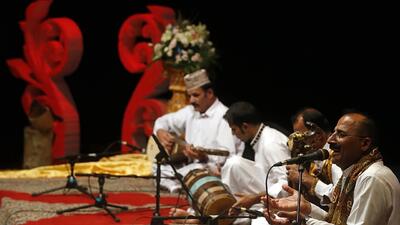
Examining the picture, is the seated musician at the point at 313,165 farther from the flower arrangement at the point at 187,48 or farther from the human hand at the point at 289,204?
the flower arrangement at the point at 187,48

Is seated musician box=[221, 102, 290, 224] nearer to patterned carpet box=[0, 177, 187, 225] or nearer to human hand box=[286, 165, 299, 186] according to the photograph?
patterned carpet box=[0, 177, 187, 225]

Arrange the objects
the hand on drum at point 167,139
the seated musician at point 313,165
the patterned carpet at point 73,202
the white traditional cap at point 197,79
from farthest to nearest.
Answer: the hand on drum at point 167,139, the white traditional cap at point 197,79, the patterned carpet at point 73,202, the seated musician at point 313,165

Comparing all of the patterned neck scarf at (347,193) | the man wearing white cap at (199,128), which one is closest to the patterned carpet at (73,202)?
the man wearing white cap at (199,128)

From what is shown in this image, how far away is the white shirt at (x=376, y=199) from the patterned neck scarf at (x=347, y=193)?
76 millimetres

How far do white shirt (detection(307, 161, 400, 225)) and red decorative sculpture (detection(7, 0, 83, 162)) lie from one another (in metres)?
7.13

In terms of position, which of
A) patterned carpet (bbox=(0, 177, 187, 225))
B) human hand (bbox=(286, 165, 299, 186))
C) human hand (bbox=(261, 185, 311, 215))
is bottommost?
patterned carpet (bbox=(0, 177, 187, 225))

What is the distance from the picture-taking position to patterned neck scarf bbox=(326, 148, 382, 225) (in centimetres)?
417

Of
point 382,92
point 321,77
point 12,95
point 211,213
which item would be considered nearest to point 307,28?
point 321,77

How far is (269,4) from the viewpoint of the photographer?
9594 millimetres

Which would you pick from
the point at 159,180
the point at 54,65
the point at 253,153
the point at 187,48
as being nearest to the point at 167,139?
the point at 187,48

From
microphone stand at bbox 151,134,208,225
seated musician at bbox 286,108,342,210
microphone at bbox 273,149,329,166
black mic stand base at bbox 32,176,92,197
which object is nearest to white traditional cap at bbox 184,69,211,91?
black mic stand base at bbox 32,176,92,197

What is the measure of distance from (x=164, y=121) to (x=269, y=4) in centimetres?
213

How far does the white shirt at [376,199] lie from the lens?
400cm

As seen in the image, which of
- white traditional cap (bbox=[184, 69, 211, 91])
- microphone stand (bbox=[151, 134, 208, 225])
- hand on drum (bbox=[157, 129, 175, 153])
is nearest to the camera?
microphone stand (bbox=[151, 134, 208, 225])
